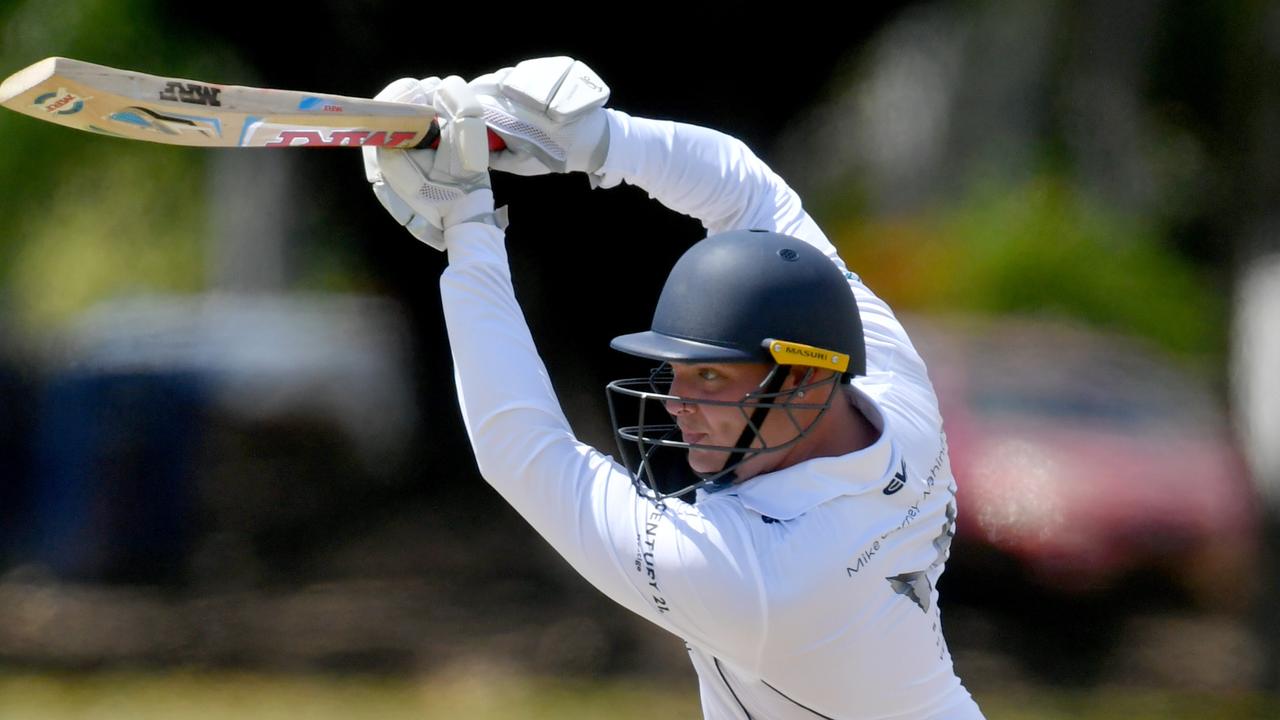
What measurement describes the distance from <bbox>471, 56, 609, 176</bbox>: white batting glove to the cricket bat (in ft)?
0.56

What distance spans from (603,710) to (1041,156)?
656 cm

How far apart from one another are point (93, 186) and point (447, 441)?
3.42 meters

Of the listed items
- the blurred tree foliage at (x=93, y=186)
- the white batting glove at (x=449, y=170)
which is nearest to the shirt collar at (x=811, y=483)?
the white batting glove at (x=449, y=170)

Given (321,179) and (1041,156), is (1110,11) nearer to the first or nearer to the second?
(1041,156)

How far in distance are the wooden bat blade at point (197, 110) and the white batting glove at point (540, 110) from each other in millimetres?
179

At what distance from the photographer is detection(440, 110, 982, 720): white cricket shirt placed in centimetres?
199

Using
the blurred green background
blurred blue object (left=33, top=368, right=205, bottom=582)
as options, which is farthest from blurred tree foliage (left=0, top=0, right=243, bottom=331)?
blurred blue object (left=33, top=368, right=205, bottom=582)

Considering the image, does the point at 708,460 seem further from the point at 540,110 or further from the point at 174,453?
the point at 174,453

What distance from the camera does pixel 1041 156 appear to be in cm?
1120

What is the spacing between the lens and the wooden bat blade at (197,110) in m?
1.87

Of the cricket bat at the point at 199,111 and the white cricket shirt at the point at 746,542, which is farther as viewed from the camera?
the white cricket shirt at the point at 746,542

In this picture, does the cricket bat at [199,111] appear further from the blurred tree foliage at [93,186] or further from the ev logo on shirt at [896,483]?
the blurred tree foliage at [93,186]

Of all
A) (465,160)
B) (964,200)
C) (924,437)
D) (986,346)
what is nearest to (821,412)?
(924,437)

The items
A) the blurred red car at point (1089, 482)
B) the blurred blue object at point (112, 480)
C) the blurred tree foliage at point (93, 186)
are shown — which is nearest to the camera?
the blurred red car at point (1089, 482)
